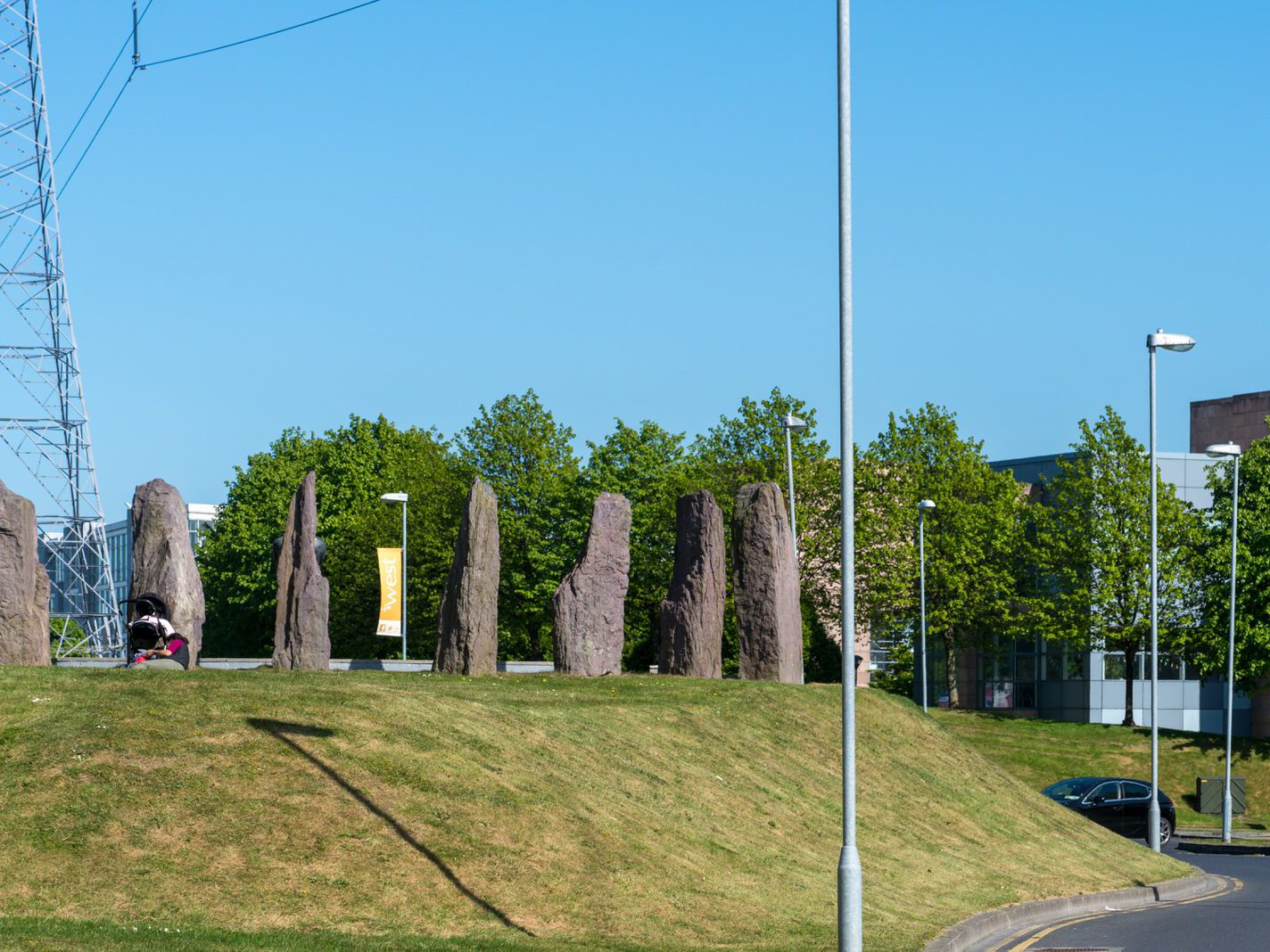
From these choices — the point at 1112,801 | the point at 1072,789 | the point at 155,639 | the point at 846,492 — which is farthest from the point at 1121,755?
the point at 846,492

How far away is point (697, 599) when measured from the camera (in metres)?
35.9

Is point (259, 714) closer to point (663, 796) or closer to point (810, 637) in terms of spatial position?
point (663, 796)

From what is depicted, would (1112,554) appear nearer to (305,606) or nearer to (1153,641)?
(1153,641)

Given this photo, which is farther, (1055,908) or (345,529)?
(345,529)

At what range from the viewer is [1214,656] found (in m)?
56.8

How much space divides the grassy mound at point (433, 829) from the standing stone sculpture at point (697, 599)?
7633mm

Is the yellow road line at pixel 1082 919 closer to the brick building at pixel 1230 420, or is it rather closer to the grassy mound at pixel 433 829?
the grassy mound at pixel 433 829

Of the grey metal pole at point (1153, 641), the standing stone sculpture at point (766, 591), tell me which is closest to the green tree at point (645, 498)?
the standing stone sculpture at point (766, 591)

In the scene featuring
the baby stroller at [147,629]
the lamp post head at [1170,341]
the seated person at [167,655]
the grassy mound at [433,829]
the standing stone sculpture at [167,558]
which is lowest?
the grassy mound at [433,829]

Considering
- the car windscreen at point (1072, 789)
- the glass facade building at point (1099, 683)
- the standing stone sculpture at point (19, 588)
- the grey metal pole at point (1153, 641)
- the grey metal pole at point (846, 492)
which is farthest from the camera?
the glass facade building at point (1099, 683)

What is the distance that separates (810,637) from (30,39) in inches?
1664

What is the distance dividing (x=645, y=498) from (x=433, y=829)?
4557cm

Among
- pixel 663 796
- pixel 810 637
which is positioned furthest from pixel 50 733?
pixel 810 637

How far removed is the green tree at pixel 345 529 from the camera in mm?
65375
